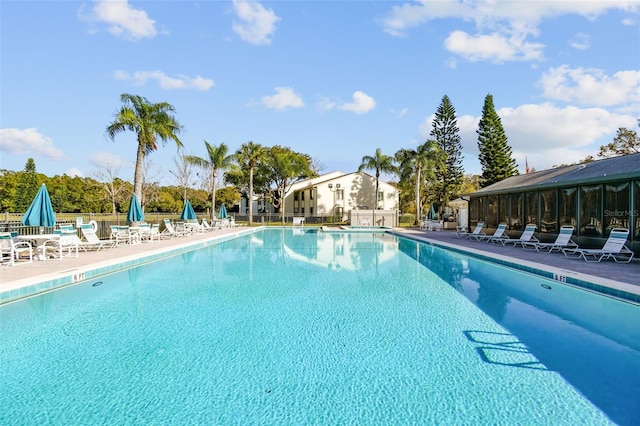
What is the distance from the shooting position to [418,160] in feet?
Result: 92.5

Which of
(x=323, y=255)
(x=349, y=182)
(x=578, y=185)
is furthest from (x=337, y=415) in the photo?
(x=349, y=182)

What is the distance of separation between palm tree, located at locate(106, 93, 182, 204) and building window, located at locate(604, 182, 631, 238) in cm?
1593

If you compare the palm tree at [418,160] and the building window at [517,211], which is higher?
the palm tree at [418,160]

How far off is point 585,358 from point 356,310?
2.77 meters

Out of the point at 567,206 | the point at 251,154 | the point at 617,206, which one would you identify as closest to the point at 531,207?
the point at 567,206

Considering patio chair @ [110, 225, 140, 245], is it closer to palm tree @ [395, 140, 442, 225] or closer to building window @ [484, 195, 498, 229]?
building window @ [484, 195, 498, 229]

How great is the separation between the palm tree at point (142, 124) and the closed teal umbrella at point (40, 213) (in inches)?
210

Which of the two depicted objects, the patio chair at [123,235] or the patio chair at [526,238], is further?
the patio chair at [526,238]

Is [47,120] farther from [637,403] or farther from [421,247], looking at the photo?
[637,403]

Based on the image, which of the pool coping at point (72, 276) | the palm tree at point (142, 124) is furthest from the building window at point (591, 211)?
the palm tree at point (142, 124)

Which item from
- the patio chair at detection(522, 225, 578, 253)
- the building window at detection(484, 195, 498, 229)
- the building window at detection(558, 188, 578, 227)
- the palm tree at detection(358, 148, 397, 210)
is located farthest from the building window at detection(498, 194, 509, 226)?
the palm tree at detection(358, 148, 397, 210)

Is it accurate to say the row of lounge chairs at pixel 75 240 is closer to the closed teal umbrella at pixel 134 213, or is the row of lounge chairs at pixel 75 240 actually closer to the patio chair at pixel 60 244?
the patio chair at pixel 60 244

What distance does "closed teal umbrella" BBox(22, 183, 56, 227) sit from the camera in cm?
900

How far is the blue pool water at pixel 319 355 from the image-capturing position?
9.05 ft
